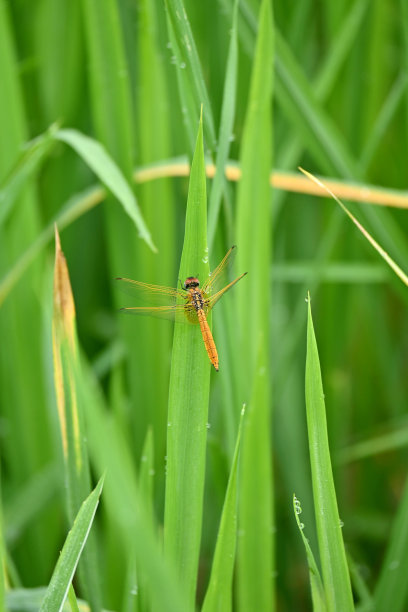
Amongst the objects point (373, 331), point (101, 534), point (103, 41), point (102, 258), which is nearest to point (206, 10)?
point (103, 41)

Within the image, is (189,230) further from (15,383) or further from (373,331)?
(373,331)

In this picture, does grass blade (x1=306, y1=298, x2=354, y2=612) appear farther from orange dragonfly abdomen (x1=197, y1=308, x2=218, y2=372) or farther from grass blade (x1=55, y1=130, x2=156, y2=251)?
grass blade (x1=55, y1=130, x2=156, y2=251)

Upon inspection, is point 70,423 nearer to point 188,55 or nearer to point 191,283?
point 191,283

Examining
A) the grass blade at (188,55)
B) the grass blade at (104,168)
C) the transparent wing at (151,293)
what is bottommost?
the transparent wing at (151,293)

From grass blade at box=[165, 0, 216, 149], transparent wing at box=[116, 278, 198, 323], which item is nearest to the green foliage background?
grass blade at box=[165, 0, 216, 149]

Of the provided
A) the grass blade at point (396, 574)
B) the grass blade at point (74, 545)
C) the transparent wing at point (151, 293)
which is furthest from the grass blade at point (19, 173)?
the grass blade at point (396, 574)

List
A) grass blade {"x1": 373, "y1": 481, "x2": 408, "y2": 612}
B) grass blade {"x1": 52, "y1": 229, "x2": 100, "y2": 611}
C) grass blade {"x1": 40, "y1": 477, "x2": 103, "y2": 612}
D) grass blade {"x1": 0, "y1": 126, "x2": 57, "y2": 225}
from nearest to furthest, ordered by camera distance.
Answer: grass blade {"x1": 40, "y1": 477, "x2": 103, "y2": 612}
grass blade {"x1": 52, "y1": 229, "x2": 100, "y2": 611}
grass blade {"x1": 373, "y1": 481, "x2": 408, "y2": 612}
grass blade {"x1": 0, "y1": 126, "x2": 57, "y2": 225}

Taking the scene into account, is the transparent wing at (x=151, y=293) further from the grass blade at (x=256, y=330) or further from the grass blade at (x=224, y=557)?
the grass blade at (x=224, y=557)
